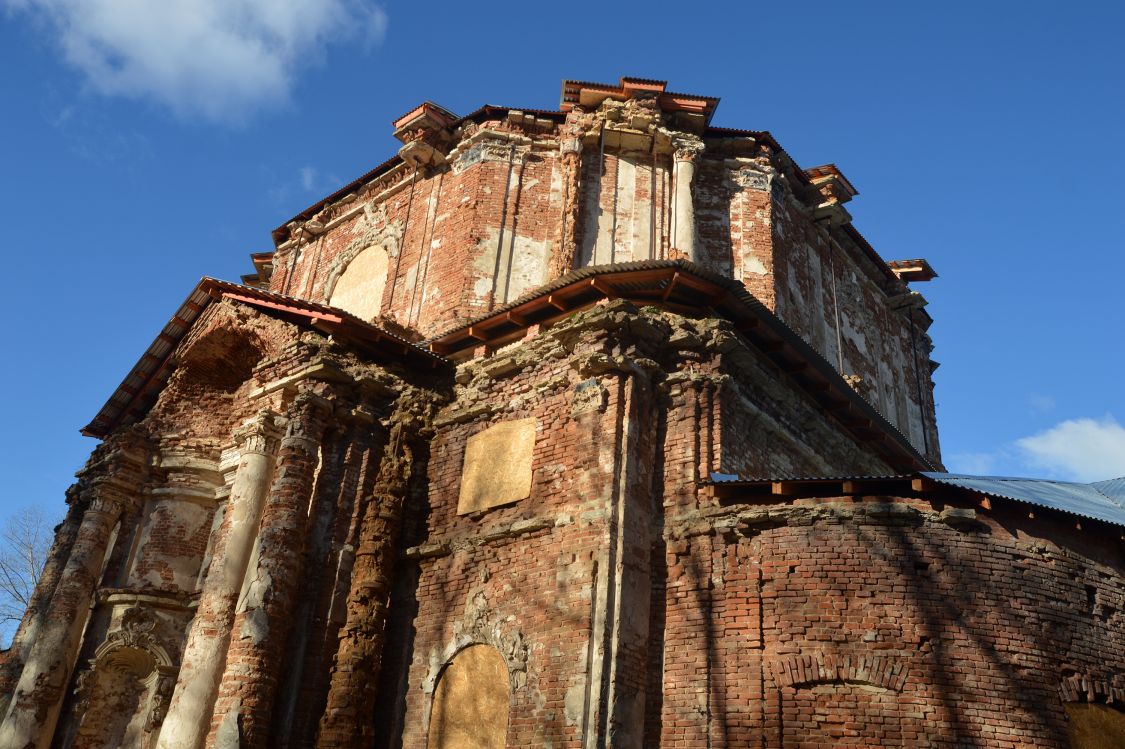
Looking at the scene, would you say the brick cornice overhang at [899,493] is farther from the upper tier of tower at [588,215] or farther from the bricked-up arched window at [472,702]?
the upper tier of tower at [588,215]

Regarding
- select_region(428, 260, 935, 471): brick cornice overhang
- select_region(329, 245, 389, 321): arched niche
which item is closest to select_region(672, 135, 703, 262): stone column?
select_region(428, 260, 935, 471): brick cornice overhang

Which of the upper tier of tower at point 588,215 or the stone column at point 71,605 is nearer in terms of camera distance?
the stone column at point 71,605

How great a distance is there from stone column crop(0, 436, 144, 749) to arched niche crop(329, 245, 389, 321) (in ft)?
16.0

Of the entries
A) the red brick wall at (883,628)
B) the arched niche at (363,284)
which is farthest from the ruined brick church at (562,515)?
the arched niche at (363,284)

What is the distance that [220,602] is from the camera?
460 inches

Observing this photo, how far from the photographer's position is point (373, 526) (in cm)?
1228

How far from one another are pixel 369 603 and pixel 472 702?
2.00 m

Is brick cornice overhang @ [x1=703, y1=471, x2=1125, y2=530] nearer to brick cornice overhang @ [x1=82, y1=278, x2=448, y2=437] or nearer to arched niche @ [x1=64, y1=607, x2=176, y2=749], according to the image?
brick cornice overhang @ [x1=82, y1=278, x2=448, y2=437]

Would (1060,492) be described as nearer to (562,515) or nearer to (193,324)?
(562,515)

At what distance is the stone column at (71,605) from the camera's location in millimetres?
13477

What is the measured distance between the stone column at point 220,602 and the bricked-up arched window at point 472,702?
2796 millimetres

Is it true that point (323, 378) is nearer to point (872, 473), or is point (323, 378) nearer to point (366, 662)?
point (366, 662)

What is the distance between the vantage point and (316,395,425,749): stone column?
1096cm

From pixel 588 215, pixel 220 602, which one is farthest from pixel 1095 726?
pixel 588 215
